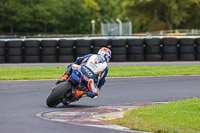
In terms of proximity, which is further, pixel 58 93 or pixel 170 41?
pixel 170 41

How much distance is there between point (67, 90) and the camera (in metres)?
11.6

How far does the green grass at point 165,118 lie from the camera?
29.5 feet

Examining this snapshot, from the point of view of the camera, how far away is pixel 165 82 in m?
17.3

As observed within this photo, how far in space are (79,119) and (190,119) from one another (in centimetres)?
189

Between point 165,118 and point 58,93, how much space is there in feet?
8.25

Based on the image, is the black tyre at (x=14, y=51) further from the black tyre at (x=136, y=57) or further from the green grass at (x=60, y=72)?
the black tyre at (x=136, y=57)

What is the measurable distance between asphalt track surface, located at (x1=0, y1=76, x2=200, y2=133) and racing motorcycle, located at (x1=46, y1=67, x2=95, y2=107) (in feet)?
0.55

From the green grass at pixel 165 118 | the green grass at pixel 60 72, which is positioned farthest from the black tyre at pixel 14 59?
the green grass at pixel 165 118

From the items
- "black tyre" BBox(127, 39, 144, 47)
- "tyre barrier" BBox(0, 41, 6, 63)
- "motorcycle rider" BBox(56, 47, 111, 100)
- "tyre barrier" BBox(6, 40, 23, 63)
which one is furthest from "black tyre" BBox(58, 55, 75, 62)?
"motorcycle rider" BBox(56, 47, 111, 100)

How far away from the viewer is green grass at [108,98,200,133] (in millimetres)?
8984

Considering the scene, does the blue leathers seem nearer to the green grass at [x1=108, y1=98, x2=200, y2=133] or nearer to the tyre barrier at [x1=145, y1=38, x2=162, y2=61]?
the green grass at [x1=108, y1=98, x2=200, y2=133]

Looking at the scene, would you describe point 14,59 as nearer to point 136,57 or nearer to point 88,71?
point 136,57

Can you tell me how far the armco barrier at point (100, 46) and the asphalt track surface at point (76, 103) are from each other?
795cm

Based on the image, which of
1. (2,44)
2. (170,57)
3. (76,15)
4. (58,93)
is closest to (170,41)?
(170,57)
